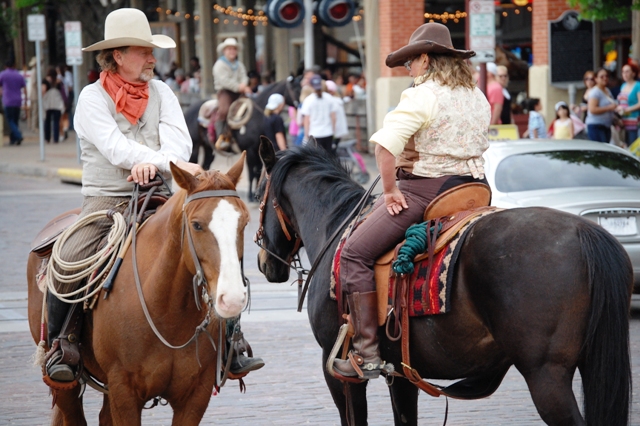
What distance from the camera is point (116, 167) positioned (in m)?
5.65

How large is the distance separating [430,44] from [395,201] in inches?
32.2

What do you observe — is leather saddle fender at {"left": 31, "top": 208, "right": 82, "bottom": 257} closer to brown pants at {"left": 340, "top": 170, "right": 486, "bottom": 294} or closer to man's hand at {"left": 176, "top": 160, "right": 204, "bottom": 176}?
man's hand at {"left": 176, "top": 160, "right": 204, "bottom": 176}

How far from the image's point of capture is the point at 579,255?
4566mm

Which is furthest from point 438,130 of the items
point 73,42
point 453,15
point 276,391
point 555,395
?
point 453,15

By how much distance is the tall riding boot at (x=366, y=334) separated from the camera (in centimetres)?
518

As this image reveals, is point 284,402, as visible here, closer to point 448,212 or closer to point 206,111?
point 448,212

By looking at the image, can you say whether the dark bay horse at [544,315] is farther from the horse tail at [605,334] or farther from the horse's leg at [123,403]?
the horse's leg at [123,403]

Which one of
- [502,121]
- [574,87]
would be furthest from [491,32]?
[574,87]

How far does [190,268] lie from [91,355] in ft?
3.67

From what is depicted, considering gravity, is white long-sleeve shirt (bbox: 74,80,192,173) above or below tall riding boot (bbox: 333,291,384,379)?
above

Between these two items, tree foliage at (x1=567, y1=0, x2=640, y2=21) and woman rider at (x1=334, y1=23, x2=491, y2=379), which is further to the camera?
tree foliage at (x1=567, y1=0, x2=640, y2=21)

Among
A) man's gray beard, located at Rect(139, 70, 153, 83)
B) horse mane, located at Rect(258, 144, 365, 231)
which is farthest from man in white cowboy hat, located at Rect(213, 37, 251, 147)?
man's gray beard, located at Rect(139, 70, 153, 83)

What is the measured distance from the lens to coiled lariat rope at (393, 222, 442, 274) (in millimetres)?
5008

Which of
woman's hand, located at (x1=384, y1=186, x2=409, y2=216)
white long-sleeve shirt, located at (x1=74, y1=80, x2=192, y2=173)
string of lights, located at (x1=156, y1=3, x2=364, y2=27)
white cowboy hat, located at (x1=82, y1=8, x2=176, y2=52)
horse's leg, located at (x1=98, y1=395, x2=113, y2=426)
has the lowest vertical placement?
horse's leg, located at (x1=98, y1=395, x2=113, y2=426)
